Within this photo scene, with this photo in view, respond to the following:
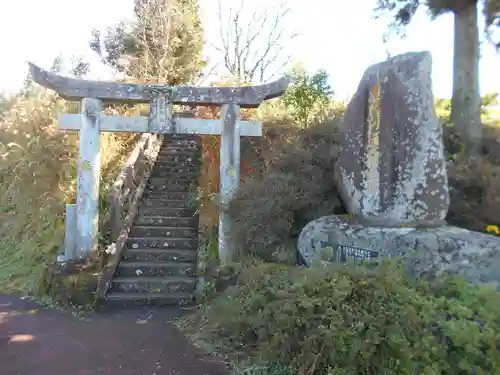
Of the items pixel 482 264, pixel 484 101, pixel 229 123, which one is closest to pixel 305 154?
pixel 229 123

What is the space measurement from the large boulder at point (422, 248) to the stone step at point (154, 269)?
2759 mm

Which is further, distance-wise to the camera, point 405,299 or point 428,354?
point 405,299

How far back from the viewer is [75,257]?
303 inches

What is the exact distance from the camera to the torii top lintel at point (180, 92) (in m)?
7.56

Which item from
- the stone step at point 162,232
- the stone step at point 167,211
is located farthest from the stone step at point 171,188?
the stone step at point 162,232

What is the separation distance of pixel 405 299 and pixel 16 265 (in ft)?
28.1

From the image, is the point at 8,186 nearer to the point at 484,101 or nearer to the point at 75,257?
the point at 75,257

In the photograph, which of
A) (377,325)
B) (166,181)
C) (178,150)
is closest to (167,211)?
(166,181)

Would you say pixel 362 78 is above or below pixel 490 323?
above

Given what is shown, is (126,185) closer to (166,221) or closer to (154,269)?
(166,221)

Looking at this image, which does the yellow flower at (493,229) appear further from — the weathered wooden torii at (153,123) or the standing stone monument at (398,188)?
the weathered wooden torii at (153,123)

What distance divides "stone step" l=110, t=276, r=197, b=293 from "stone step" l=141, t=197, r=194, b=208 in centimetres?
258

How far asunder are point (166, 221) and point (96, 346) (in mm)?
4029

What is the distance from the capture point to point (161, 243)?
27.6 ft
